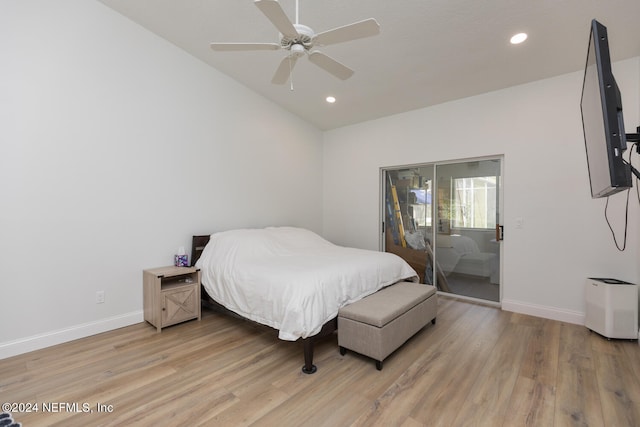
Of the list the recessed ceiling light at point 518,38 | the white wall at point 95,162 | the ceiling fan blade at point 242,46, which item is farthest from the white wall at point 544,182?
the white wall at point 95,162

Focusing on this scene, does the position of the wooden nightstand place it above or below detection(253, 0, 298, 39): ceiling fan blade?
below

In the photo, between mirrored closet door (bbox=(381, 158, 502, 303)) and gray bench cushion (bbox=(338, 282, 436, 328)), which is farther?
mirrored closet door (bbox=(381, 158, 502, 303))

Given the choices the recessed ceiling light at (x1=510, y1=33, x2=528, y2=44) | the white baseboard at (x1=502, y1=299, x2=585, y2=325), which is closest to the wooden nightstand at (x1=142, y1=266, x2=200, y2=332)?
the white baseboard at (x1=502, y1=299, x2=585, y2=325)

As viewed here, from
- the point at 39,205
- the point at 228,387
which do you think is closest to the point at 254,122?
the point at 39,205

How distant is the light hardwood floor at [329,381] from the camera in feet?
5.63

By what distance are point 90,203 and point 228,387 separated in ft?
7.16

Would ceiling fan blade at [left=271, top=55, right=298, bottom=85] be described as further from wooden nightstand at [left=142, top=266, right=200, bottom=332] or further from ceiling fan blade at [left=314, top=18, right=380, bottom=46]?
wooden nightstand at [left=142, top=266, right=200, bottom=332]

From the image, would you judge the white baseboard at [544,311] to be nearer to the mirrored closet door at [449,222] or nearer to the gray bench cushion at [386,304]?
the mirrored closet door at [449,222]

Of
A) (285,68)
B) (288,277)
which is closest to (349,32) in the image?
(285,68)

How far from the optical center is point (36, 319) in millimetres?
2469

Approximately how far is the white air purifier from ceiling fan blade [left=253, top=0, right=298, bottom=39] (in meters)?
3.52

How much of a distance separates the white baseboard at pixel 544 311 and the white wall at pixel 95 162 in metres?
3.75

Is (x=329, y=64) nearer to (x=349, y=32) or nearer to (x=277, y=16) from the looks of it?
(x=349, y=32)

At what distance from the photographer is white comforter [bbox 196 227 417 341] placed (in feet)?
7.27
